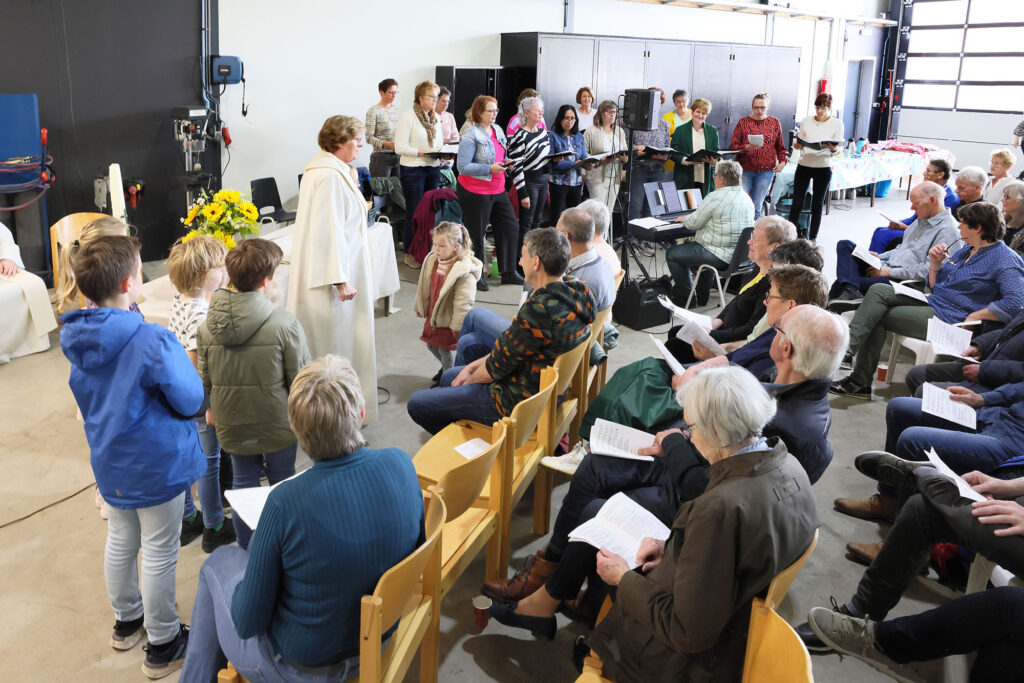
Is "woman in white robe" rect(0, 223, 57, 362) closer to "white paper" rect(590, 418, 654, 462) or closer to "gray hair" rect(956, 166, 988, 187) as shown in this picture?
"white paper" rect(590, 418, 654, 462)

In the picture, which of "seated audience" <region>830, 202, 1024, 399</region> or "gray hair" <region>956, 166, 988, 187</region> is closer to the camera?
"seated audience" <region>830, 202, 1024, 399</region>

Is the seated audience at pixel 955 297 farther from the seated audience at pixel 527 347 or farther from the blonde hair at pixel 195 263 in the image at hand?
the blonde hair at pixel 195 263

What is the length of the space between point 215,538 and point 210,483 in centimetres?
25

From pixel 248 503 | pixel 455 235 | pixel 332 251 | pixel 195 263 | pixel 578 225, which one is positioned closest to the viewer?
pixel 248 503

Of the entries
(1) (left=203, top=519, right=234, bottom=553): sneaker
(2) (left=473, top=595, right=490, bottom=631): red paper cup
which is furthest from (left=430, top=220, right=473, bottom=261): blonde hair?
(2) (left=473, top=595, right=490, bottom=631): red paper cup

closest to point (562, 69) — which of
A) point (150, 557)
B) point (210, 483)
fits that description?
point (210, 483)

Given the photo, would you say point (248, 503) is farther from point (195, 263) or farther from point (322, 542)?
point (195, 263)

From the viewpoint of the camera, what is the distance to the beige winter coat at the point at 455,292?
4281mm

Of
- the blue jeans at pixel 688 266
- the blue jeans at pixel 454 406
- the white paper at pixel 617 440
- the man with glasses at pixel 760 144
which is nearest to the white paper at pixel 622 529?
the white paper at pixel 617 440

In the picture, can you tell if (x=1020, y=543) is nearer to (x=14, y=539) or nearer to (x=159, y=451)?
(x=159, y=451)

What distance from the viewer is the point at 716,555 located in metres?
1.83

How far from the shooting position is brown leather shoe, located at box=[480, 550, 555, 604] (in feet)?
9.11

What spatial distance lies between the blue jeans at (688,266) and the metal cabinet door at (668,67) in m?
4.37

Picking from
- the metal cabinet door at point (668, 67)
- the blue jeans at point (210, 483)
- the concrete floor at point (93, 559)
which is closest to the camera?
Result: the concrete floor at point (93, 559)
